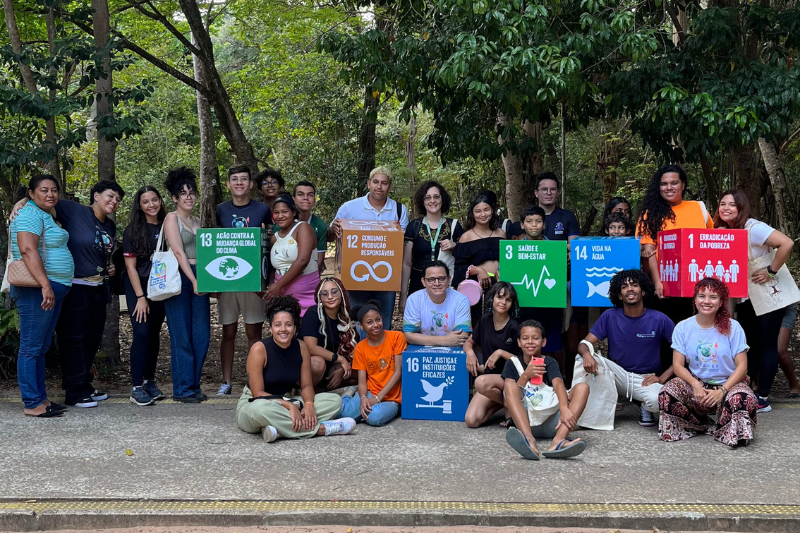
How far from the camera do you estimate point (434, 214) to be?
6812 millimetres

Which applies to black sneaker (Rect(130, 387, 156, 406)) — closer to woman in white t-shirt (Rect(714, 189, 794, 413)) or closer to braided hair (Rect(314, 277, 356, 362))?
braided hair (Rect(314, 277, 356, 362))

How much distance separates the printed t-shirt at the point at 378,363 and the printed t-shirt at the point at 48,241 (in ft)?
7.78

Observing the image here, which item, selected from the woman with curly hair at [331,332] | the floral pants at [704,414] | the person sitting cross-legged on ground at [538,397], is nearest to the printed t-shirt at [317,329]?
the woman with curly hair at [331,332]

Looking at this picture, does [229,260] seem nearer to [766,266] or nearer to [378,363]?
[378,363]

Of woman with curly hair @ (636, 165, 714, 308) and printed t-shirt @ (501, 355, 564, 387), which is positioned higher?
woman with curly hair @ (636, 165, 714, 308)

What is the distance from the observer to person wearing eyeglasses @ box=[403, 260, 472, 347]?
620cm

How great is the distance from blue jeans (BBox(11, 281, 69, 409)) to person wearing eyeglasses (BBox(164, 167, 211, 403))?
87 cm

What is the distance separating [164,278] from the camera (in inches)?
249

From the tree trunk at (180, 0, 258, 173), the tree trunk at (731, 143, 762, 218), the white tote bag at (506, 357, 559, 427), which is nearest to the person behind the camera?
the white tote bag at (506, 357, 559, 427)

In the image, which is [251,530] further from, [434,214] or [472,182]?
[472,182]

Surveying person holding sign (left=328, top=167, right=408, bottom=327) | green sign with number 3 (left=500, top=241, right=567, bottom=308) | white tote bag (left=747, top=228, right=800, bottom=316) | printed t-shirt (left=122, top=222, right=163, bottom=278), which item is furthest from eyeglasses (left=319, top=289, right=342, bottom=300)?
white tote bag (left=747, top=228, right=800, bottom=316)

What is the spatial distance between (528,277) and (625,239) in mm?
803

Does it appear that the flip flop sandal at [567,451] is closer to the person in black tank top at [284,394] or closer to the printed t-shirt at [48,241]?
the person in black tank top at [284,394]

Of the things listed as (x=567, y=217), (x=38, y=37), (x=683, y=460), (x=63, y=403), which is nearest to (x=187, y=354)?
(x=63, y=403)
